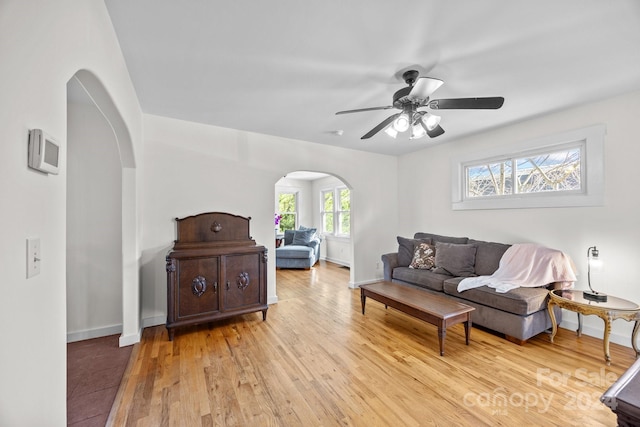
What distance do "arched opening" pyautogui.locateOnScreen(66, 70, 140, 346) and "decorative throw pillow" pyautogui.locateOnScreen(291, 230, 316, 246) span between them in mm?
4293

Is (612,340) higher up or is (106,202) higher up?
(106,202)

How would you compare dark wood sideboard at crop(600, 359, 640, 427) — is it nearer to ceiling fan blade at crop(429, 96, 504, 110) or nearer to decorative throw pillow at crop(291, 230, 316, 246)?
ceiling fan blade at crop(429, 96, 504, 110)

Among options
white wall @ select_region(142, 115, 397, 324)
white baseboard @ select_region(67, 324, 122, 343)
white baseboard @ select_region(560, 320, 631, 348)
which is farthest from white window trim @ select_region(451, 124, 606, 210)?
white baseboard @ select_region(67, 324, 122, 343)

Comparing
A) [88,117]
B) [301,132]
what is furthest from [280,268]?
[88,117]

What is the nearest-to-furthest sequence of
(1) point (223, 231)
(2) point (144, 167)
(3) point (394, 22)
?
(3) point (394, 22), (2) point (144, 167), (1) point (223, 231)

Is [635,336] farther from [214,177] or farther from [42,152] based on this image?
[214,177]

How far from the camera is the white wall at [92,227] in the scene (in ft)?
9.35

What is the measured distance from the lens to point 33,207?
2.71 ft

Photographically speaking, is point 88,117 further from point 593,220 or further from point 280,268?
point 593,220

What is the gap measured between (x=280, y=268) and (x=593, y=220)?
5451 millimetres

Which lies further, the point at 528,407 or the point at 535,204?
the point at 535,204

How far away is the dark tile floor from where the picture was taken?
182 cm

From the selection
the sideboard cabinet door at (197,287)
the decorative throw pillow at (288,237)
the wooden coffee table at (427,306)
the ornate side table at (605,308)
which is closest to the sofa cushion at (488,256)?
the ornate side table at (605,308)

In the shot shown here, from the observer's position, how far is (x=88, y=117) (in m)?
2.91
